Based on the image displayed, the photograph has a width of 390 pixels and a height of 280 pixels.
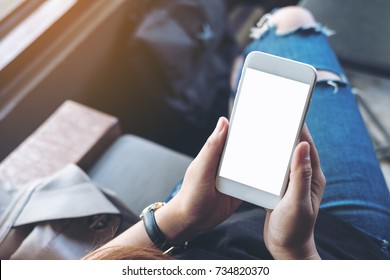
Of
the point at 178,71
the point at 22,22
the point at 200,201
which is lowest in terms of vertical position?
the point at 178,71

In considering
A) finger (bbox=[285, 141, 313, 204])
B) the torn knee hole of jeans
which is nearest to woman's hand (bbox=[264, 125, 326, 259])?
finger (bbox=[285, 141, 313, 204])

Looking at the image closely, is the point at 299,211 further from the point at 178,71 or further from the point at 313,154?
the point at 178,71

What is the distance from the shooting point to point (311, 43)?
83cm

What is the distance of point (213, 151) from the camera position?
0.49 metres

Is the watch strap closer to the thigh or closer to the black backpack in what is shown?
the thigh

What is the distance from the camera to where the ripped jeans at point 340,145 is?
65 centimetres

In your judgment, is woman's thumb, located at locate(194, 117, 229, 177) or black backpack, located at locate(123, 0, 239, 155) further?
black backpack, located at locate(123, 0, 239, 155)

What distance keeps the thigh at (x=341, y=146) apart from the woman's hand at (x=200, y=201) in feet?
0.68

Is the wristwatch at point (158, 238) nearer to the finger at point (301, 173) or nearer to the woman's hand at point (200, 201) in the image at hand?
the woman's hand at point (200, 201)

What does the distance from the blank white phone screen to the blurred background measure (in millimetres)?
511

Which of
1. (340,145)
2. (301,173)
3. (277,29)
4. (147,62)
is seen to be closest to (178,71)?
(147,62)

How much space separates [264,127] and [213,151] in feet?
0.24

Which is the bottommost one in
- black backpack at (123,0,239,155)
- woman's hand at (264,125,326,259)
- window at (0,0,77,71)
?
black backpack at (123,0,239,155)

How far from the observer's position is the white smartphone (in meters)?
0.49
